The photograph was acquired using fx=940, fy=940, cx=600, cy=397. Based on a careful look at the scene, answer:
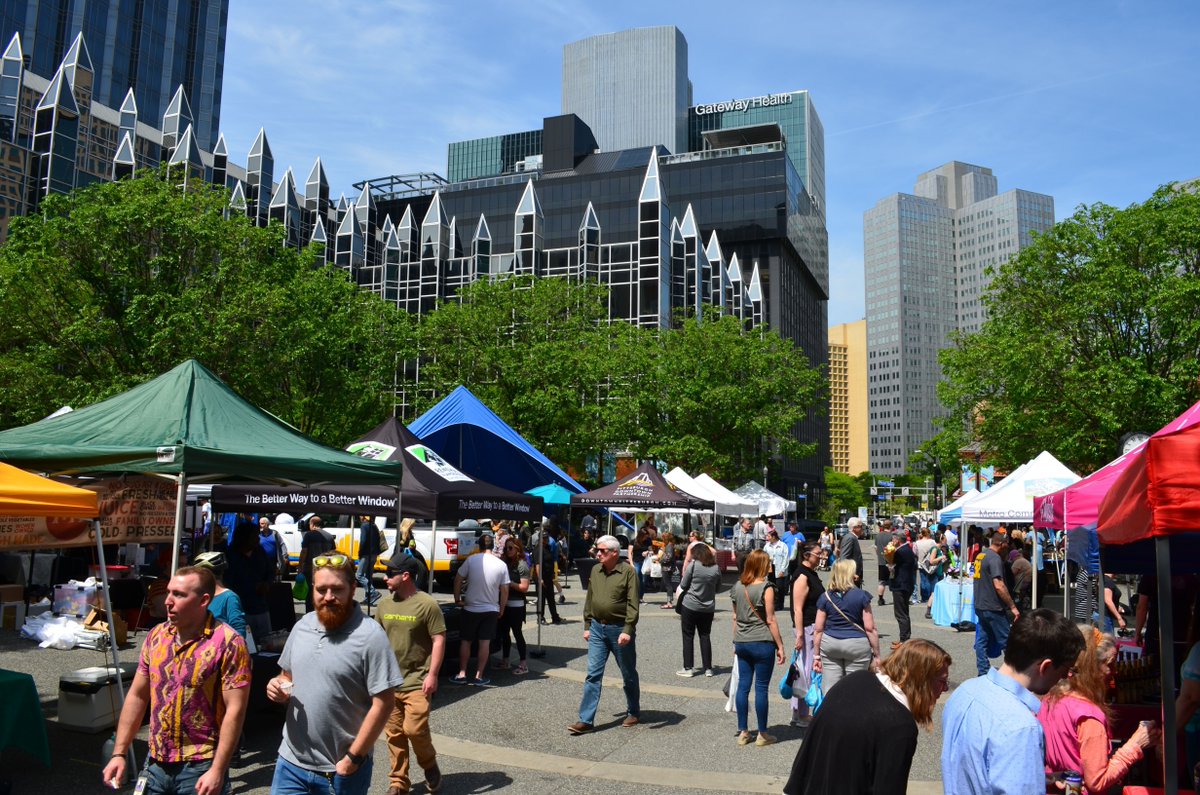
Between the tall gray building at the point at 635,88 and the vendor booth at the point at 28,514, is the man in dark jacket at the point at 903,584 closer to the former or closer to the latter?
the vendor booth at the point at 28,514

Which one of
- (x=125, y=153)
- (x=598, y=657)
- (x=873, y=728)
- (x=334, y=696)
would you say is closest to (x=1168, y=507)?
(x=873, y=728)

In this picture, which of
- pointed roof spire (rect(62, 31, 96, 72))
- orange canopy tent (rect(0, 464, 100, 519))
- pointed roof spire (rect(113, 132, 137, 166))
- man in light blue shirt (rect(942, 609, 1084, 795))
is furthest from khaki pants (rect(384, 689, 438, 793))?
pointed roof spire (rect(62, 31, 96, 72))

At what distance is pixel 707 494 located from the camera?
28.7 meters

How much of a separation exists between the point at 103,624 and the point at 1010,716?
1297 centimetres

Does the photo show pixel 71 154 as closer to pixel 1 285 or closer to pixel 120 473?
pixel 1 285

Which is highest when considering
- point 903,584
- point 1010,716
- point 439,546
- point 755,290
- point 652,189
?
point 652,189

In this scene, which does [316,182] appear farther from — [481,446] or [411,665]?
[411,665]

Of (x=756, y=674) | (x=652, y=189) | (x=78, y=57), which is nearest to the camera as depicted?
(x=756, y=674)

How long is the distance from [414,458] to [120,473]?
418 centimetres

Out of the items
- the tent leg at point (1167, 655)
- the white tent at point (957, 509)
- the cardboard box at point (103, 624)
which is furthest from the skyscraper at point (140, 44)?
the tent leg at point (1167, 655)

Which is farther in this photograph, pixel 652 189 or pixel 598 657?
pixel 652 189

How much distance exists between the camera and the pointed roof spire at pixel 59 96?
192ft

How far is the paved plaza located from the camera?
7.23 meters

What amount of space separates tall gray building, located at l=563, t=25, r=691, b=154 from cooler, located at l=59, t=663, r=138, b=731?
144m
